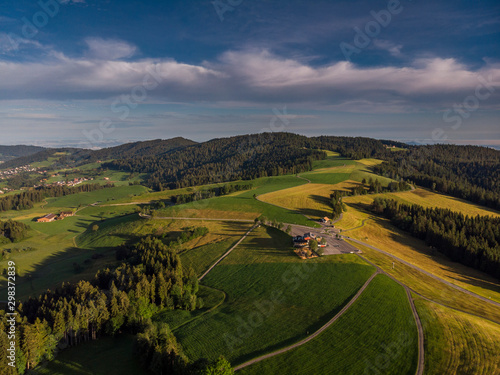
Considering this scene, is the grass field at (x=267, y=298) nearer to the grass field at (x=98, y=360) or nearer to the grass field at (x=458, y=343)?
the grass field at (x=98, y=360)

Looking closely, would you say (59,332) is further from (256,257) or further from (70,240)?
(70,240)

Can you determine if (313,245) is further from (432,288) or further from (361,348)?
(361,348)

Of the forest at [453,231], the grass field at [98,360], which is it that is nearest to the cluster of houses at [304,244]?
the forest at [453,231]

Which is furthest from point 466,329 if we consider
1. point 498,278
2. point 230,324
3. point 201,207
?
point 201,207

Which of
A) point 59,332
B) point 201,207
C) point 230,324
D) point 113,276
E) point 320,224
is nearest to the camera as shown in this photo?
point 59,332

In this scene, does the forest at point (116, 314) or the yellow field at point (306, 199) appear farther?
the yellow field at point (306, 199)

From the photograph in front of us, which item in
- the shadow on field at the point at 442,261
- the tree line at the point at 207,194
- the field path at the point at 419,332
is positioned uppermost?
the tree line at the point at 207,194

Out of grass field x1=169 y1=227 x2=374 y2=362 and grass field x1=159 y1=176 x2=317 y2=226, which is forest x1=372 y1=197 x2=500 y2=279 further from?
grass field x1=169 y1=227 x2=374 y2=362
